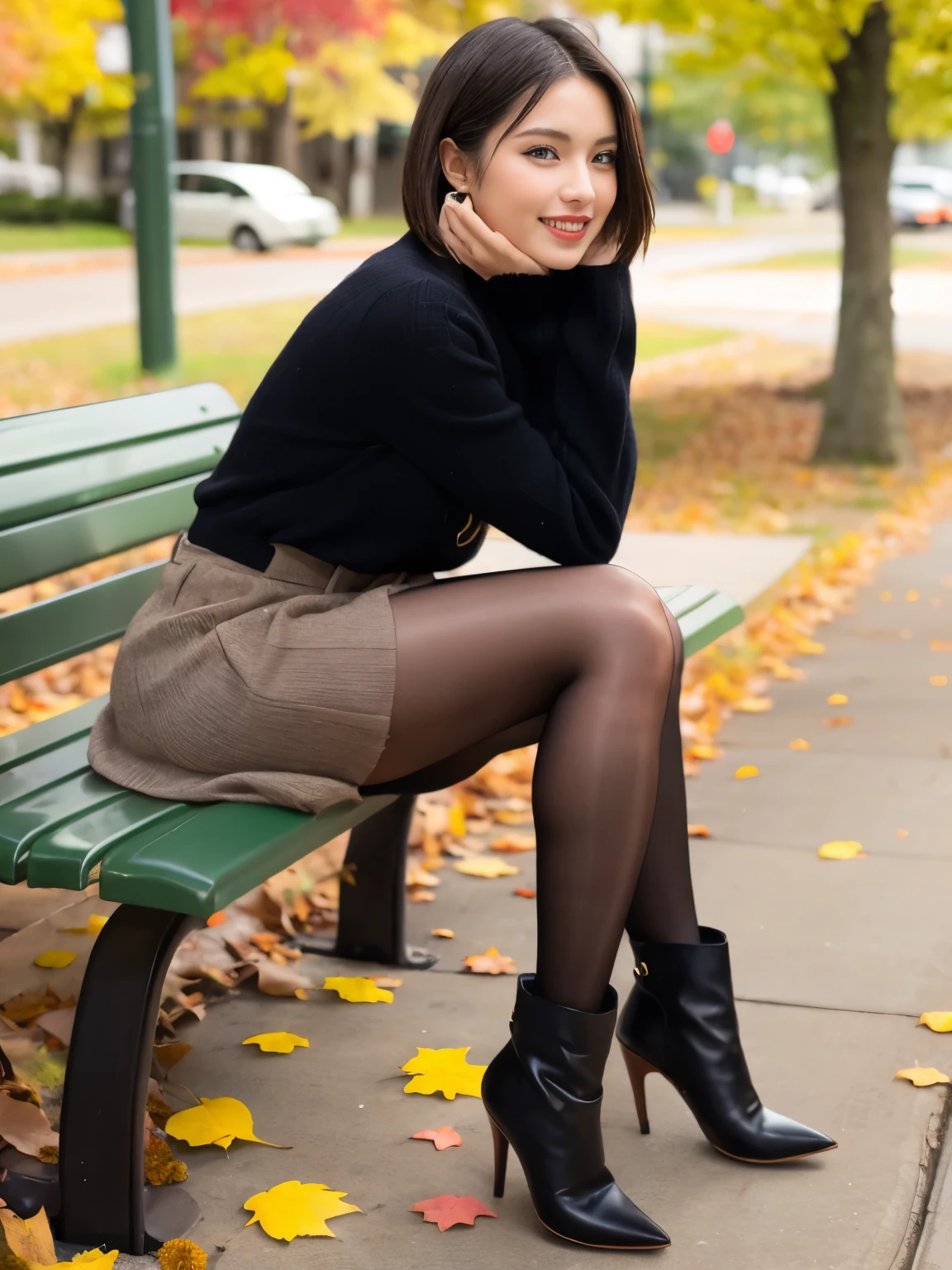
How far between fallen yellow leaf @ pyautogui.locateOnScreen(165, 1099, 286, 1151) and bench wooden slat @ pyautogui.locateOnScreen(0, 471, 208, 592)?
85 centimetres

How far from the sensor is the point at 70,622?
2742mm

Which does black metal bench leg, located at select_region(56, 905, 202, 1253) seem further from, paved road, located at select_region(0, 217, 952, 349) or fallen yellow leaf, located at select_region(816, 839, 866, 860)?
paved road, located at select_region(0, 217, 952, 349)

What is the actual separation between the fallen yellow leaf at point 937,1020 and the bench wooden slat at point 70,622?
5.14ft

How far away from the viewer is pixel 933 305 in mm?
20688

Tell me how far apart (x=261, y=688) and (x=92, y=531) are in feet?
2.58

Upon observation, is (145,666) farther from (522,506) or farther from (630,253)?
(630,253)

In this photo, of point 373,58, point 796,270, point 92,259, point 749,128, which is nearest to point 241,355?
point 92,259

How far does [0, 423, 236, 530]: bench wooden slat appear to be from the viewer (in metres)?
2.61

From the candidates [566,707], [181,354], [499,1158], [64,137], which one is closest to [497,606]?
[566,707]

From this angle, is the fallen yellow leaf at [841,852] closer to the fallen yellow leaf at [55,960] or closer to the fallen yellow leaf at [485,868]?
the fallen yellow leaf at [485,868]

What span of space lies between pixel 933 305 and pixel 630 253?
19.4 meters

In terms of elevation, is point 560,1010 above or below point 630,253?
below

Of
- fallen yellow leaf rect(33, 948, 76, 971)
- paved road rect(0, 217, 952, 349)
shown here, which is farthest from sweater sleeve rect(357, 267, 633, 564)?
paved road rect(0, 217, 952, 349)

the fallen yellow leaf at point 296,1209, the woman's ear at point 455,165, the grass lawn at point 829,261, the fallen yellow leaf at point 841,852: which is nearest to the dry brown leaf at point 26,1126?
the fallen yellow leaf at point 296,1209
